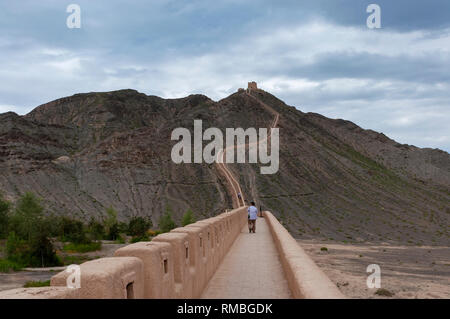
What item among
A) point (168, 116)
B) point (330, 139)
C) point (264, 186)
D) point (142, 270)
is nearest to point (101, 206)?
point (264, 186)

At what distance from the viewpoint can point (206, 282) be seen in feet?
29.8

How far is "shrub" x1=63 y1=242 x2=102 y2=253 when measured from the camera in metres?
34.3

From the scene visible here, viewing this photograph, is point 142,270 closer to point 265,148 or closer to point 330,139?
point 265,148

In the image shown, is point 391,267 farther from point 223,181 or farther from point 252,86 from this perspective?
point 252,86

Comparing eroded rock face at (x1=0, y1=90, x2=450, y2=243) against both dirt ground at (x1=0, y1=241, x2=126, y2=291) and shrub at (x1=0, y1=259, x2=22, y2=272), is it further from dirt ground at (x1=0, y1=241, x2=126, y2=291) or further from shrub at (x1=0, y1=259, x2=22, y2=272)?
dirt ground at (x1=0, y1=241, x2=126, y2=291)

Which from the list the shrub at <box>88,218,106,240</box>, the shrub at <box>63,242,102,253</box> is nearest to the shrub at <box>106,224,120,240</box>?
the shrub at <box>88,218,106,240</box>

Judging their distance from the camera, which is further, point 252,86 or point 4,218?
point 252,86

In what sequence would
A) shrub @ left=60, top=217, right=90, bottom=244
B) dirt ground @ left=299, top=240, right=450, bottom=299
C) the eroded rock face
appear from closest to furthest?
dirt ground @ left=299, top=240, right=450, bottom=299
shrub @ left=60, top=217, right=90, bottom=244
the eroded rock face

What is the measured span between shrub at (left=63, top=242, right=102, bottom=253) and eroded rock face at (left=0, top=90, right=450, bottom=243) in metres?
14.0

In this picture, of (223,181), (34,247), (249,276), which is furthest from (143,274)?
(223,181)

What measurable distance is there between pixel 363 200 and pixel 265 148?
15.2 meters

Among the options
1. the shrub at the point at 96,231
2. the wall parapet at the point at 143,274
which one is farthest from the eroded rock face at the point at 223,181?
the wall parapet at the point at 143,274

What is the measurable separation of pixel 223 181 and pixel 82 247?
24.1 meters

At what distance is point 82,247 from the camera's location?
113 ft
